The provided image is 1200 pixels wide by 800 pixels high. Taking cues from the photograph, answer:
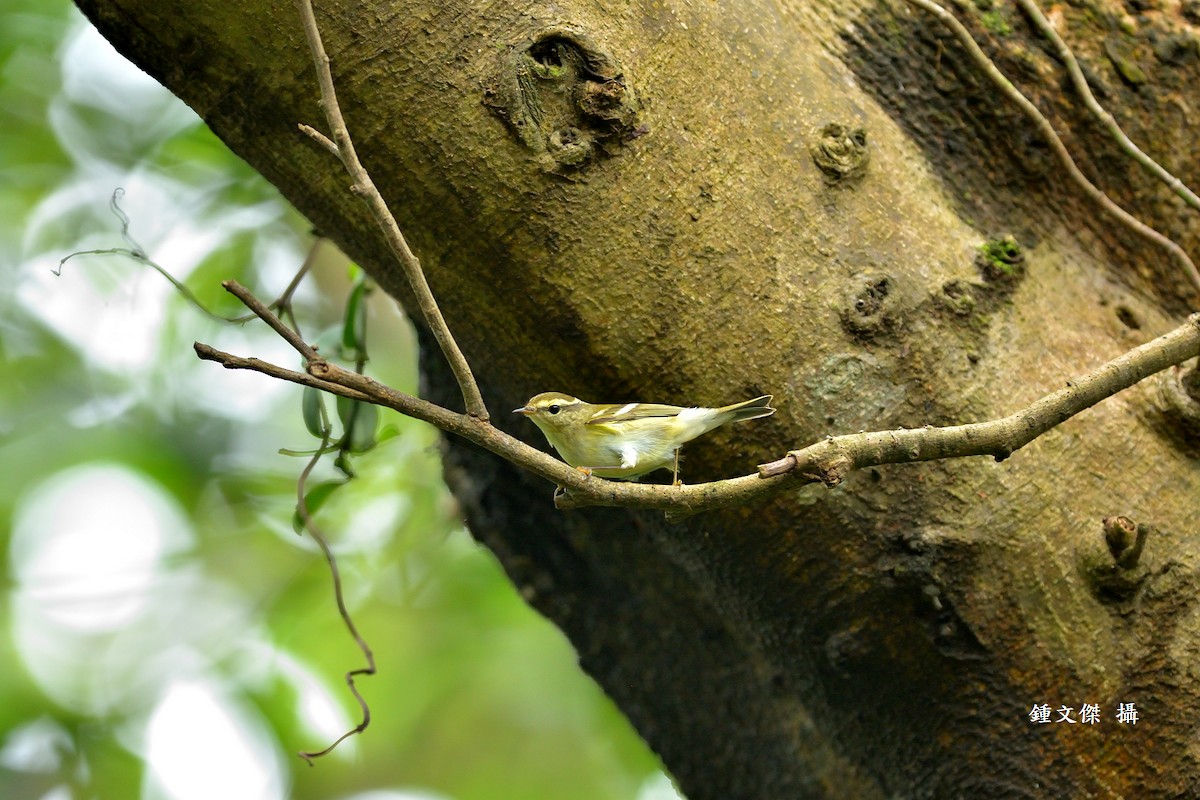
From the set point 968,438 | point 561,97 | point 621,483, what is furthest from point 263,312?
point 968,438

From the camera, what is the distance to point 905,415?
2.41 m

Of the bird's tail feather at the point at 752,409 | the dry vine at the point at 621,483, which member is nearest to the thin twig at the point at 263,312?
the dry vine at the point at 621,483

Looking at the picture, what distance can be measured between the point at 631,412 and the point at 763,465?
0.59 m

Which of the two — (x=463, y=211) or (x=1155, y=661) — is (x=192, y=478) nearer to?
(x=463, y=211)

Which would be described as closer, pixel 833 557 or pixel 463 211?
pixel 463 211

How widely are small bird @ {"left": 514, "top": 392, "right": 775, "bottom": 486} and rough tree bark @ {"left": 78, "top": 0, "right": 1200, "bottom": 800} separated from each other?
5cm

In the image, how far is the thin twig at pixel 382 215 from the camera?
1.65 meters

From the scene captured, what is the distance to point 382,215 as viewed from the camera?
1665 mm

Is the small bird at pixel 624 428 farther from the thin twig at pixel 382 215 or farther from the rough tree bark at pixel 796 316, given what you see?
the thin twig at pixel 382 215

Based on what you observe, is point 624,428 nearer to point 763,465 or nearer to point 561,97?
point 763,465

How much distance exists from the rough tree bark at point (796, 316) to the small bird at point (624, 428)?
48 millimetres

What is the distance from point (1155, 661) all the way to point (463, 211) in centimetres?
201

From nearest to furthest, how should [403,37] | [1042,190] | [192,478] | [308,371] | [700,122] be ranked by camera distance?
[308,371], [403,37], [700,122], [1042,190], [192,478]

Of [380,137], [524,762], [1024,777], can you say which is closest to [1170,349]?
[1024,777]
